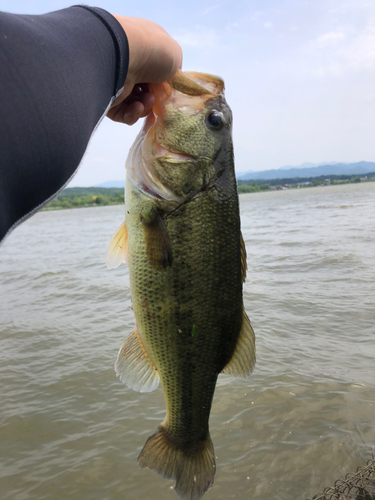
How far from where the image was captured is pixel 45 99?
0.87m

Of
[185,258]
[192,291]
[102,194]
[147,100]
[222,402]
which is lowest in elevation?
[222,402]

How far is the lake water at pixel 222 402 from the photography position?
11.8 ft

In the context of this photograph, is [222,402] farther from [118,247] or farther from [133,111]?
[133,111]

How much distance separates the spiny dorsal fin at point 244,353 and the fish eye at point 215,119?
108cm

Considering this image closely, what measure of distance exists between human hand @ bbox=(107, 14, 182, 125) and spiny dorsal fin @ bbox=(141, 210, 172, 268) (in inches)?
25.0

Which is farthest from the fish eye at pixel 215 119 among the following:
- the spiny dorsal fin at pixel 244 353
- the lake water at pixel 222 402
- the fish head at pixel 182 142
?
the lake water at pixel 222 402

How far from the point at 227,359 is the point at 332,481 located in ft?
7.59

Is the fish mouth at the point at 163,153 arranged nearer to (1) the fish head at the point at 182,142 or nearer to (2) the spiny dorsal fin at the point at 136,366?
(1) the fish head at the point at 182,142

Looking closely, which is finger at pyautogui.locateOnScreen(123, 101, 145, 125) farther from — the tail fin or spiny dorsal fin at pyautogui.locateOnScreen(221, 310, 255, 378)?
the tail fin

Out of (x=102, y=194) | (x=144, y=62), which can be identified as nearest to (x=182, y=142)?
(x=144, y=62)

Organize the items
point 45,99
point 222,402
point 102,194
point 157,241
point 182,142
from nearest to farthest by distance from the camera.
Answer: point 45,99, point 157,241, point 182,142, point 222,402, point 102,194

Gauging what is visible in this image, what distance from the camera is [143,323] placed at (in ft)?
6.58

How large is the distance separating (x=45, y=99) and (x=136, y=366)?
1651mm

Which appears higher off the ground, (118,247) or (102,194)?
(102,194)
